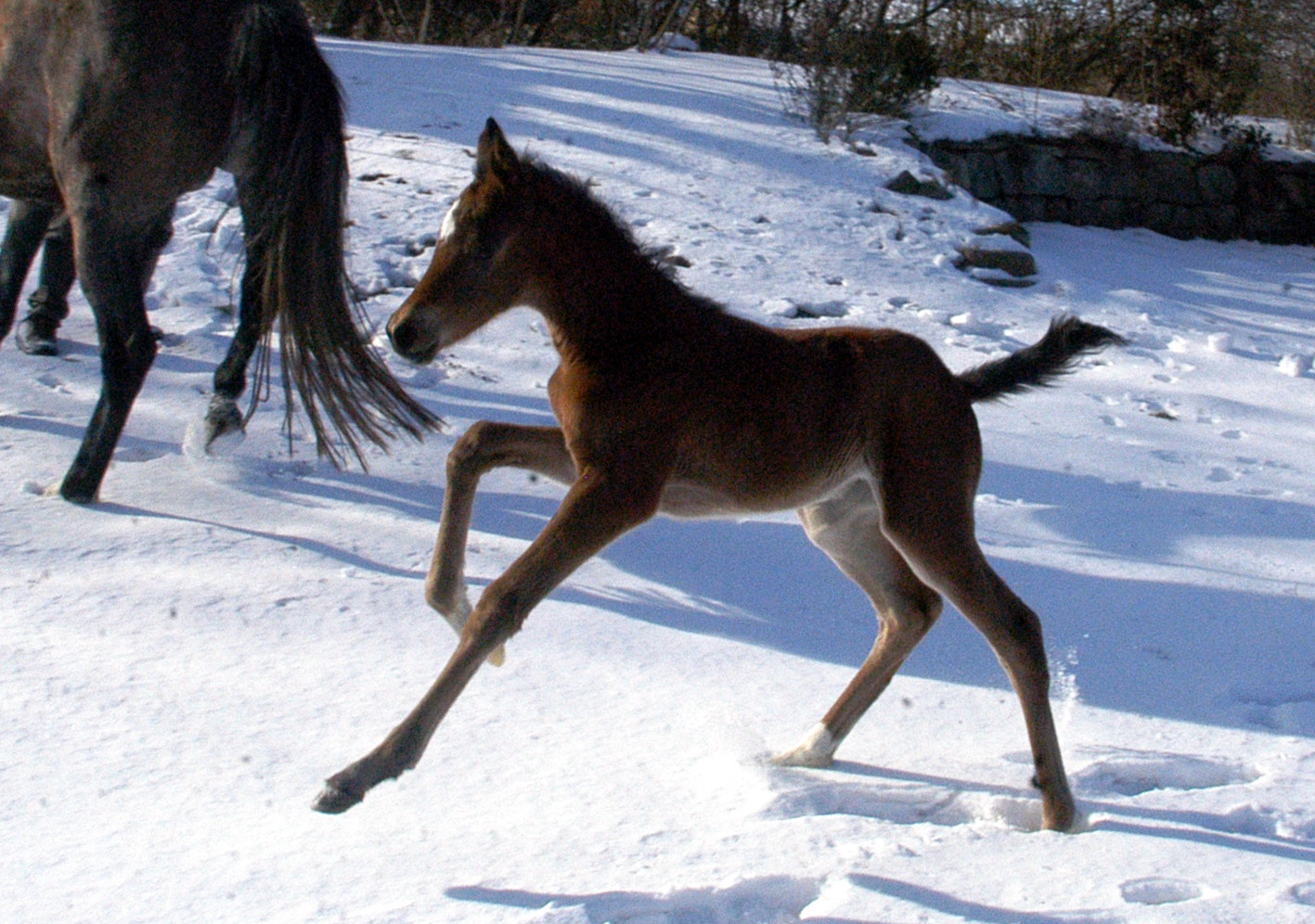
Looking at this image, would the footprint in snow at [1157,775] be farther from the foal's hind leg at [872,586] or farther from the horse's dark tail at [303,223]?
the horse's dark tail at [303,223]

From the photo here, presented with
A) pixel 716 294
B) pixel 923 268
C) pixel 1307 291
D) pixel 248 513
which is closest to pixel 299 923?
pixel 248 513

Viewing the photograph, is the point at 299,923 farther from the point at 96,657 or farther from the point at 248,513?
the point at 248,513

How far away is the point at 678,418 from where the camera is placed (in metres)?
3.03

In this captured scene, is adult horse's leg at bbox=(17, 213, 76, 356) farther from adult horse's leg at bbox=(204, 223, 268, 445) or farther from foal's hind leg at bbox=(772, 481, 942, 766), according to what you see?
foal's hind leg at bbox=(772, 481, 942, 766)

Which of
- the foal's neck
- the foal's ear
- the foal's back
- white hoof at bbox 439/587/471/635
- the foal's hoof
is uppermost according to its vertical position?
the foal's ear

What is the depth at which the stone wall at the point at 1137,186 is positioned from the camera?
35.8 ft

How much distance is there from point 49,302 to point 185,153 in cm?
184

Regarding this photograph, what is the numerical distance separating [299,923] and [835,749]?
4.75 feet

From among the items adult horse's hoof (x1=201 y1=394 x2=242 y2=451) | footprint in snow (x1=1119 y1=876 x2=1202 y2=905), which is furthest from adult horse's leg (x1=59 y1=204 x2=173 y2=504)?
footprint in snow (x1=1119 y1=876 x2=1202 y2=905)

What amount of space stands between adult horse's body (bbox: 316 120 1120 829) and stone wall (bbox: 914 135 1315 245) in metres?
7.96

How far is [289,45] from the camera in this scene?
462 cm

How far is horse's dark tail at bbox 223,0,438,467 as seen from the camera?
443 centimetres

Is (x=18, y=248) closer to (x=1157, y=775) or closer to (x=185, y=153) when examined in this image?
(x=185, y=153)

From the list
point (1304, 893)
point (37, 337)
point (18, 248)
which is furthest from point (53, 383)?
point (1304, 893)
